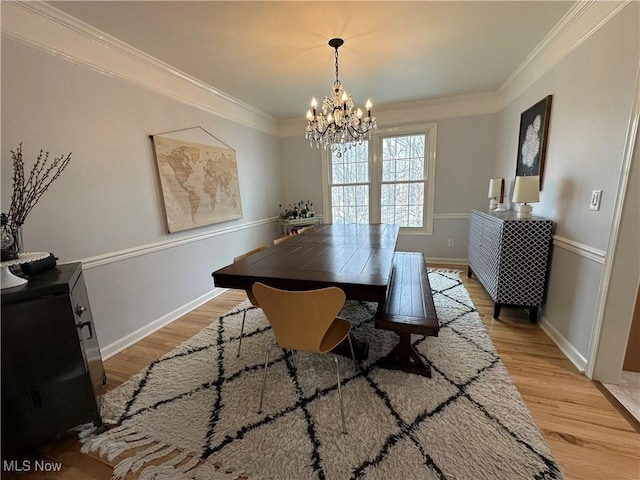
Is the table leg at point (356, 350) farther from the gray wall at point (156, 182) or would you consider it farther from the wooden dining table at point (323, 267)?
the gray wall at point (156, 182)

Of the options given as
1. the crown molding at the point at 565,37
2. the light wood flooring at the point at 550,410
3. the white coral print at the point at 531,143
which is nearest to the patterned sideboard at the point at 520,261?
the light wood flooring at the point at 550,410

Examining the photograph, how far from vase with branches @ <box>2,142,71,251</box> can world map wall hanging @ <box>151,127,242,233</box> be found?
31.1 inches

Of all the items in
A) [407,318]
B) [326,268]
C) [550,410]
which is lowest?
[550,410]

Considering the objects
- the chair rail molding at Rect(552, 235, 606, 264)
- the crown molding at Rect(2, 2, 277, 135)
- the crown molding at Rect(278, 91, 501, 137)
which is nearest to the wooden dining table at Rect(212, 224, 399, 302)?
the chair rail molding at Rect(552, 235, 606, 264)

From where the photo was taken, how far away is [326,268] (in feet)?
5.58

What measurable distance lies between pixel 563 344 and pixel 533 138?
1880 millimetres

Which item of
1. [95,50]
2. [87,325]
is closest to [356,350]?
[87,325]

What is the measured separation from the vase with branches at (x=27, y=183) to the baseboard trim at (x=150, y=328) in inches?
43.4

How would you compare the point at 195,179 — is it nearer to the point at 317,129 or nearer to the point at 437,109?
the point at 317,129

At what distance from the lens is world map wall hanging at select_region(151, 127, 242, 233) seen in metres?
2.58

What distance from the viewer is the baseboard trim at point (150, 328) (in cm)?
212

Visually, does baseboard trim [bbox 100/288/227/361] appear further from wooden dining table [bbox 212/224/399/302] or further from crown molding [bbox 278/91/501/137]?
crown molding [bbox 278/91/501/137]

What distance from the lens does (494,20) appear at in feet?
6.49

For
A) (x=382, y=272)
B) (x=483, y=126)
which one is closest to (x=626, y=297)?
(x=382, y=272)
